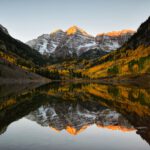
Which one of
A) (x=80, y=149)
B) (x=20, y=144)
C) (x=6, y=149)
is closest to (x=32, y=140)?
(x=20, y=144)

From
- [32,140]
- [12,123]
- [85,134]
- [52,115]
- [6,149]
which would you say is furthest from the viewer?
[52,115]

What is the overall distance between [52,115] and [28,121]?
25.2ft

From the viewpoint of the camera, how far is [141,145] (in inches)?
1027

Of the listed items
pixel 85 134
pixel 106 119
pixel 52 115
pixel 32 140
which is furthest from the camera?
pixel 52 115

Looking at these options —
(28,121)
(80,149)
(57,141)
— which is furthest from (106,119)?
(80,149)

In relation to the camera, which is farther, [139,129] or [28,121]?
[28,121]

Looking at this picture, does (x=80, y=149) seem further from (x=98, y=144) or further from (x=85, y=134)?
(x=85, y=134)

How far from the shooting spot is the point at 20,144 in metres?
27.0

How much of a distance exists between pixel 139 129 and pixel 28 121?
1766 centimetres

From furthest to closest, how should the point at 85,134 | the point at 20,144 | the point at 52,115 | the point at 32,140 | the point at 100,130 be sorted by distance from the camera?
1. the point at 52,115
2. the point at 100,130
3. the point at 85,134
4. the point at 32,140
5. the point at 20,144

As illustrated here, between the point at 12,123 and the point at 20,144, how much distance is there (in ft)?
46.7

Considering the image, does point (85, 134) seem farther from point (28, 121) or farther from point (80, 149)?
point (28, 121)

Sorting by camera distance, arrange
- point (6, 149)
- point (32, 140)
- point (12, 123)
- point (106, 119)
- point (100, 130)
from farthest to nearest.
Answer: point (106, 119) < point (12, 123) < point (100, 130) < point (32, 140) < point (6, 149)

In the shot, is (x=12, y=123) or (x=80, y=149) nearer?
(x=80, y=149)
